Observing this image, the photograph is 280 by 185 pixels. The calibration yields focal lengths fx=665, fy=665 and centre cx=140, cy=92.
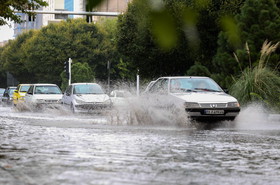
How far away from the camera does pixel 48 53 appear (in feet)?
259

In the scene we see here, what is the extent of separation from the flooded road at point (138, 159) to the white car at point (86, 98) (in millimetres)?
11927

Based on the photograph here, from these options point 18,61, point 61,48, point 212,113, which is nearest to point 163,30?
point 212,113

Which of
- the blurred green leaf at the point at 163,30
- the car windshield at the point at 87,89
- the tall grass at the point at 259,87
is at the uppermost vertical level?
the blurred green leaf at the point at 163,30

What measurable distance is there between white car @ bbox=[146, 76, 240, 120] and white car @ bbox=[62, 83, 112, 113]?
282 inches

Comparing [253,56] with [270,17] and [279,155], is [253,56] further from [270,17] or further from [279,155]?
[279,155]

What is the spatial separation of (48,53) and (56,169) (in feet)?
236

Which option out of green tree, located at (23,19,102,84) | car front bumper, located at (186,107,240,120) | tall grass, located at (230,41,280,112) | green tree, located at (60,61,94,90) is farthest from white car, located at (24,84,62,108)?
green tree, located at (60,61,94,90)

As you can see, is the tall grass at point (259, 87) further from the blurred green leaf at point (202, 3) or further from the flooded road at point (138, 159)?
the blurred green leaf at point (202, 3)

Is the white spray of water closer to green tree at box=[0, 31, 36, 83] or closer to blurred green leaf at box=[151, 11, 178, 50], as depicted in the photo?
blurred green leaf at box=[151, 11, 178, 50]

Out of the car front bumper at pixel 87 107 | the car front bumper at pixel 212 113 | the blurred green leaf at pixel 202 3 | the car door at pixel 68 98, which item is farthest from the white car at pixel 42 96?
the blurred green leaf at pixel 202 3

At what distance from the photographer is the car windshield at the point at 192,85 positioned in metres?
19.5

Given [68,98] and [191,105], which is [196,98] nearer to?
[191,105]

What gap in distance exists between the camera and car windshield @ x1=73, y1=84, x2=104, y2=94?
28689 millimetres

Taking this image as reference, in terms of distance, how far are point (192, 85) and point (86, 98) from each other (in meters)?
8.67
